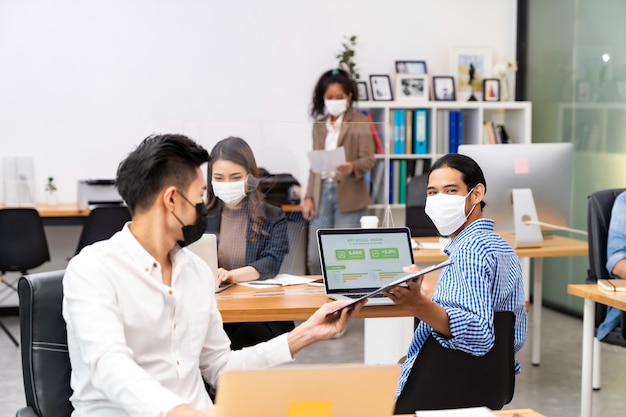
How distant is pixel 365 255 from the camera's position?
2773 mm

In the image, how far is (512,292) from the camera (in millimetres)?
2326

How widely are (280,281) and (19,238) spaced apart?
95.8 inches

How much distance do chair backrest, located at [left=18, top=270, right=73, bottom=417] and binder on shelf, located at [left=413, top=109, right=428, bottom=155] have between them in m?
4.31

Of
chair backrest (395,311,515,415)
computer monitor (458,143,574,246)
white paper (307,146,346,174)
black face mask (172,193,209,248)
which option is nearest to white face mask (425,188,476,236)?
chair backrest (395,311,515,415)

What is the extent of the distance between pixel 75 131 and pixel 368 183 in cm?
280

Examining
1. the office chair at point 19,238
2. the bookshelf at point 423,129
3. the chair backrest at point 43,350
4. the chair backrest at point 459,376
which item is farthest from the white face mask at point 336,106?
the chair backrest at point 43,350

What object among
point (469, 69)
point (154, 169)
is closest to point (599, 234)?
point (154, 169)

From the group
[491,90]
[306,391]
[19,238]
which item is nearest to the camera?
[306,391]

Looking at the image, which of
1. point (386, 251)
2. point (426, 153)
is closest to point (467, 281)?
point (386, 251)

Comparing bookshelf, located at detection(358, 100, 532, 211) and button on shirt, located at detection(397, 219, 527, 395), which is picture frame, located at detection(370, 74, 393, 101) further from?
button on shirt, located at detection(397, 219, 527, 395)

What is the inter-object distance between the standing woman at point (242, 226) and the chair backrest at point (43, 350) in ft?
3.99

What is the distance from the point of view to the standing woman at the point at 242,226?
3229 millimetres

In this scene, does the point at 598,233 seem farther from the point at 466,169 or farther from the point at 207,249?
the point at 207,249

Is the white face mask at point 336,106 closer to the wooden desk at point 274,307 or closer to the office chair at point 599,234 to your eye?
the office chair at point 599,234
